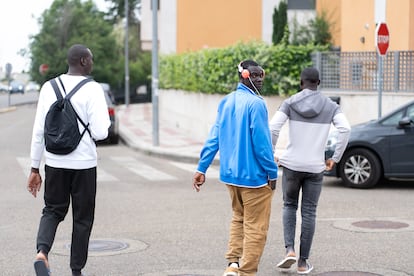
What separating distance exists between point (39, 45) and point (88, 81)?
1989 inches

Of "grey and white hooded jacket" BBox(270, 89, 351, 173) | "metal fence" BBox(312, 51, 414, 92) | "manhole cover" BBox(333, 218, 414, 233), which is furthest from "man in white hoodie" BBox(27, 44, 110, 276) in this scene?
"metal fence" BBox(312, 51, 414, 92)

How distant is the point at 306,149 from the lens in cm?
661

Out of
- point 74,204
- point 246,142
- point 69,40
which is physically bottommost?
point 74,204

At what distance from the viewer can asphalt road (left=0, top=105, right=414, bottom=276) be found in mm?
6797

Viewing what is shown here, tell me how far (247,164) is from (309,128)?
1.08 meters

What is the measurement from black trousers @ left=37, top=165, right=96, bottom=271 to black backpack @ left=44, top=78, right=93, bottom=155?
0.19 meters

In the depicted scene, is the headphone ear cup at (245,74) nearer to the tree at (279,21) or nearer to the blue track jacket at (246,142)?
the blue track jacket at (246,142)

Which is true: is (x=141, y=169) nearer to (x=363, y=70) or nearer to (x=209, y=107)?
(x=363, y=70)

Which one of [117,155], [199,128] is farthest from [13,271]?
[199,128]

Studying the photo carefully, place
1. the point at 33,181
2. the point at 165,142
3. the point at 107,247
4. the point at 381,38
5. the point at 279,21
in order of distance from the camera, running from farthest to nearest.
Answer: the point at 279,21, the point at 165,142, the point at 381,38, the point at 107,247, the point at 33,181

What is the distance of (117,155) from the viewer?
1852 centimetres

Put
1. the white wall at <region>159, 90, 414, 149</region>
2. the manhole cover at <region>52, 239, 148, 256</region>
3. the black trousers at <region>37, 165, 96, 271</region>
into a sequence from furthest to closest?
1. the white wall at <region>159, 90, 414, 149</region>
2. the manhole cover at <region>52, 239, 148, 256</region>
3. the black trousers at <region>37, 165, 96, 271</region>

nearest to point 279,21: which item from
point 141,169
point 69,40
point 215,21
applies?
point 215,21

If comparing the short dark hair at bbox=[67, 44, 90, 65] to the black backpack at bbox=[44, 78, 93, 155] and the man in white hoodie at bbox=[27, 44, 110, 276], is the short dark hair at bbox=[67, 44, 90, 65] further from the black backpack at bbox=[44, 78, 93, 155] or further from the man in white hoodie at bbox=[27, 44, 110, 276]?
the black backpack at bbox=[44, 78, 93, 155]
